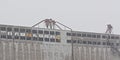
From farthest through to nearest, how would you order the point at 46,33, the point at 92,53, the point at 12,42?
1. the point at 92,53
2. the point at 46,33
3. the point at 12,42

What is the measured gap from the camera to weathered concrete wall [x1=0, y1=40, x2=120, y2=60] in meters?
97.4

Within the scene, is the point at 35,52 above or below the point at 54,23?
below

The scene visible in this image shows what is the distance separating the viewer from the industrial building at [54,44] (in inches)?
3851

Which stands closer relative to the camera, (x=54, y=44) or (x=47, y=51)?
(x=47, y=51)

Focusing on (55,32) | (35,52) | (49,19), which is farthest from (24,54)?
(49,19)

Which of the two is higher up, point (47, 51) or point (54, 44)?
point (54, 44)

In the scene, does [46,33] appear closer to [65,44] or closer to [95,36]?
[65,44]

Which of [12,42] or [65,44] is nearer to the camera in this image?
[12,42]

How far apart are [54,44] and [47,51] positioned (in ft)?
9.73

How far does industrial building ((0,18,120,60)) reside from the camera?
9781 cm

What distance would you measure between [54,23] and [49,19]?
6.72ft

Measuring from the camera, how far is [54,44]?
10675cm

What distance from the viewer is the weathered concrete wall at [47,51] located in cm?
9744

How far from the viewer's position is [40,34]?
104 m
